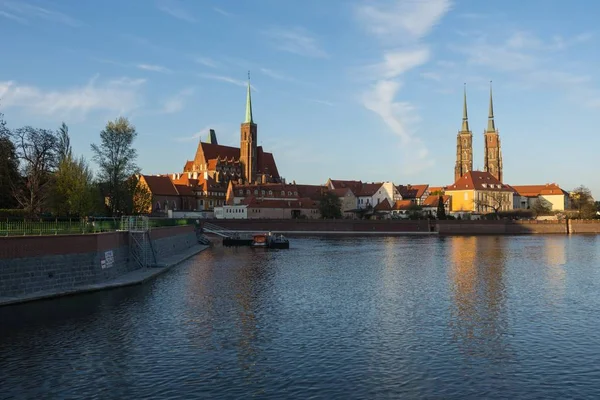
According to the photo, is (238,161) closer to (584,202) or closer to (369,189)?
(369,189)

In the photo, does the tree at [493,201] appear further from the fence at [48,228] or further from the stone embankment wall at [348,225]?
the fence at [48,228]

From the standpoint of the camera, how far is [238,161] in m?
159

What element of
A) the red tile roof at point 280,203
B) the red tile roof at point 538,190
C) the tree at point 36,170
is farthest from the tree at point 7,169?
the red tile roof at point 538,190

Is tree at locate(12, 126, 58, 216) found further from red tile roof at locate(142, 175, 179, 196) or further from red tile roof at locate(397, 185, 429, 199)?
red tile roof at locate(397, 185, 429, 199)

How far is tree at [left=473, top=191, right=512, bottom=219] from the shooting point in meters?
138

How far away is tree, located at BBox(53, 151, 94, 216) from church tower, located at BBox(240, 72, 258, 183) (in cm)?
10130

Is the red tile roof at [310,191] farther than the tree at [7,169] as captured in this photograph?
Yes

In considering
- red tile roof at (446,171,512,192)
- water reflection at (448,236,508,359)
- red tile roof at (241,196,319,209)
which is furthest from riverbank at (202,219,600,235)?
water reflection at (448,236,508,359)

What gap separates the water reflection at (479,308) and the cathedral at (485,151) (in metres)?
134

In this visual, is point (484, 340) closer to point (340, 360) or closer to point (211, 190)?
point (340, 360)

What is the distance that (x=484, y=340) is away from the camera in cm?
2120

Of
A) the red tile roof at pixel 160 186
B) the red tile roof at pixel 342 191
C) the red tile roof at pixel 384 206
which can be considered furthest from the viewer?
the red tile roof at pixel 342 191

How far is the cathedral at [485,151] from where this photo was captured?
580ft

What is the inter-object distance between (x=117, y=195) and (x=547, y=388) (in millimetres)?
53977
